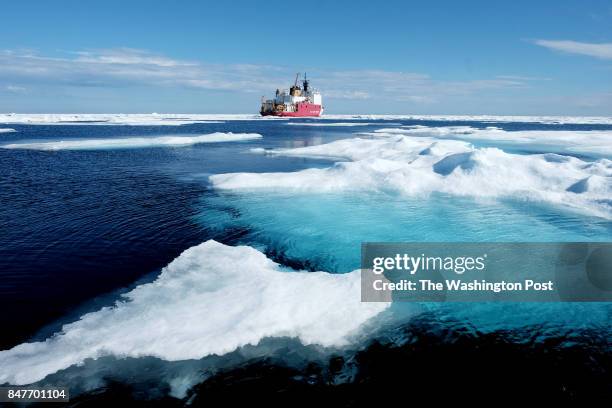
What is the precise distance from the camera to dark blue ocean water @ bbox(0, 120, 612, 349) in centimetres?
732

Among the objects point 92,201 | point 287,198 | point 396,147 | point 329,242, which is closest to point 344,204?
point 287,198

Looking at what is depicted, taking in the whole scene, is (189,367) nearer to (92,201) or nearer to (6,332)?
(6,332)

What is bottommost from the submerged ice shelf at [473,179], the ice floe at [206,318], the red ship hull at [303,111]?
the ice floe at [206,318]

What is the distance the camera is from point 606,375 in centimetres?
505

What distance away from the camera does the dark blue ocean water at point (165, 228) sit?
732cm

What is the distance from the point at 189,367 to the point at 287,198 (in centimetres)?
897

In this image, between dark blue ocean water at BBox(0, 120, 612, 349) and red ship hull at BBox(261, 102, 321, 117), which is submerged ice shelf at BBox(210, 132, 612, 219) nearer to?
dark blue ocean water at BBox(0, 120, 612, 349)

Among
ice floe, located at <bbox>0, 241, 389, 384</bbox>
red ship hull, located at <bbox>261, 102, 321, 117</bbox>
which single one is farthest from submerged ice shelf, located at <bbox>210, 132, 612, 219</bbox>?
red ship hull, located at <bbox>261, 102, 321, 117</bbox>

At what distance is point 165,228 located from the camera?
35.5 ft

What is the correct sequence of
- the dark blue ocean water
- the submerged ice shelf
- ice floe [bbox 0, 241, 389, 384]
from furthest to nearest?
the submerged ice shelf → the dark blue ocean water → ice floe [bbox 0, 241, 389, 384]

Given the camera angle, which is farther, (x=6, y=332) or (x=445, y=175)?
(x=445, y=175)

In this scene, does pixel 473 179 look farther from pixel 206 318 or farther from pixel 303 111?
pixel 303 111

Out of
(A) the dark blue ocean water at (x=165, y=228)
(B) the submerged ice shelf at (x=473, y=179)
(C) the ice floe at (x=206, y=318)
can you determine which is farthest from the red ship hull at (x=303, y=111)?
(C) the ice floe at (x=206, y=318)

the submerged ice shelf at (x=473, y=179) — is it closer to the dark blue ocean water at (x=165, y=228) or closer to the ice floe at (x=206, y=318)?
the dark blue ocean water at (x=165, y=228)
